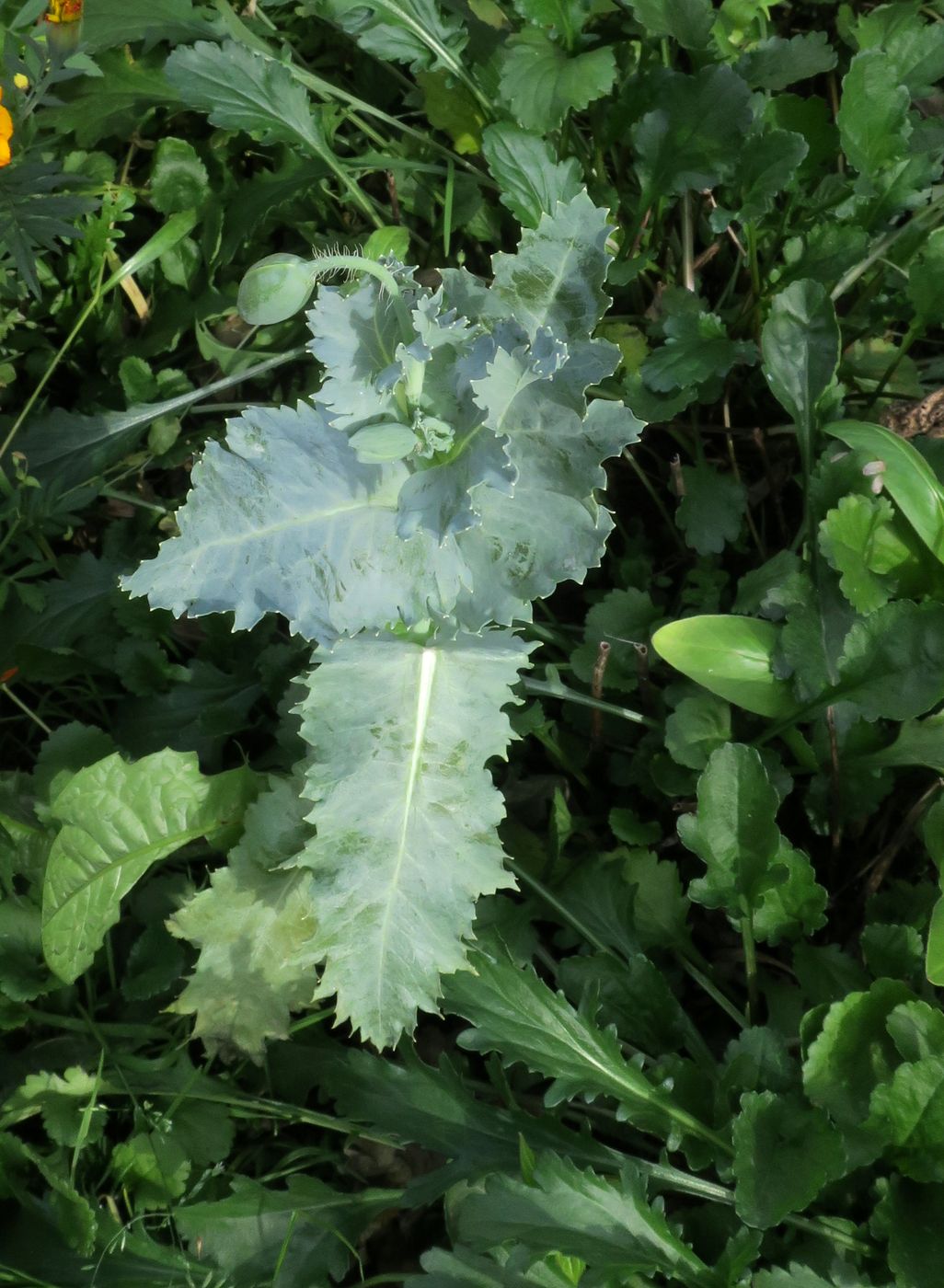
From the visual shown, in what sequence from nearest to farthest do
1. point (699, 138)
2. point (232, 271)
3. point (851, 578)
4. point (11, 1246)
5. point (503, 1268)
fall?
point (503, 1268)
point (851, 578)
point (11, 1246)
point (699, 138)
point (232, 271)

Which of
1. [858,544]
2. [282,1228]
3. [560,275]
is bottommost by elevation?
[282,1228]

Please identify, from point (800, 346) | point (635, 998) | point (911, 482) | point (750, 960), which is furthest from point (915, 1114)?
point (800, 346)

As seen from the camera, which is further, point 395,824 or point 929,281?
point 929,281

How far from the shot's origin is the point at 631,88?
2.08 meters

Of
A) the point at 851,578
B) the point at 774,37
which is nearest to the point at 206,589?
the point at 851,578

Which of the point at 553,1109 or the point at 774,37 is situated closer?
the point at 553,1109

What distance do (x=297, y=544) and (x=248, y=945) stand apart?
0.76 meters

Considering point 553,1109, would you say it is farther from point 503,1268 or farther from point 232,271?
point 232,271

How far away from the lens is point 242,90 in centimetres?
210

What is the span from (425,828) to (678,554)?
0.88 m

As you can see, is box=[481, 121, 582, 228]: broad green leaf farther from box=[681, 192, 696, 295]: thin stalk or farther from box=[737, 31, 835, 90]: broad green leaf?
box=[737, 31, 835, 90]: broad green leaf

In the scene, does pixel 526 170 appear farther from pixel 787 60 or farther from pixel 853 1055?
pixel 853 1055

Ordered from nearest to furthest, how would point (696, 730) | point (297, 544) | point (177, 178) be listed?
1. point (297, 544)
2. point (696, 730)
3. point (177, 178)

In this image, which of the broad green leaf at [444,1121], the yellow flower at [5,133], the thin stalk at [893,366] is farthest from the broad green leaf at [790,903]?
the yellow flower at [5,133]
